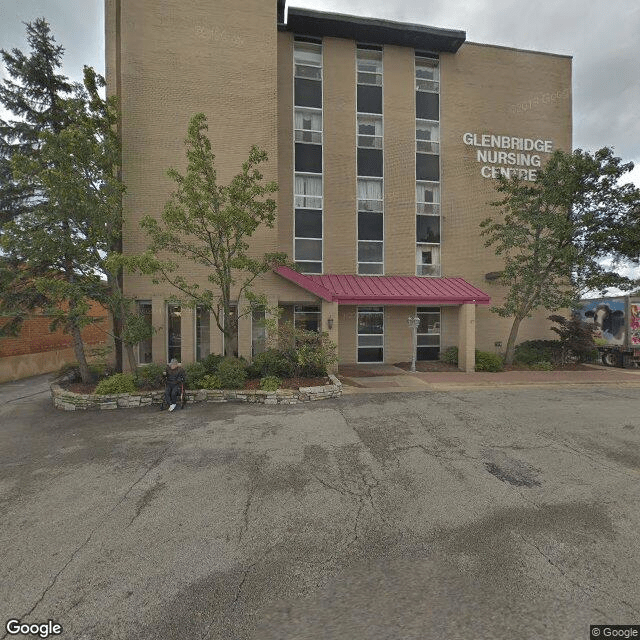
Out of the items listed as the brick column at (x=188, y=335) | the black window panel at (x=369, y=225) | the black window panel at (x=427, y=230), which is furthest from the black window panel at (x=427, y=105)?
the brick column at (x=188, y=335)

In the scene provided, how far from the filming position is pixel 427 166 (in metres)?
16.4

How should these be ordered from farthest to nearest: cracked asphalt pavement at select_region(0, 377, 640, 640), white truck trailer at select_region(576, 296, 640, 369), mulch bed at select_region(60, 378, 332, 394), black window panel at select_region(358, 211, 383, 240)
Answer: black window panel at select_region(358, 211, 383, 240)
white truck trailer at select_region(576, 296, 640, 369)
mulch bed at select_region(60, 378, 332, 394)
cracked asphalt pavement at select_region(0, 377, 640, 640)

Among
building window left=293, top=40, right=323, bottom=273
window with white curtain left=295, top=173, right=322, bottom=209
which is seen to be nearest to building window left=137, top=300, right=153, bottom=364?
building window left=293, top=40, right=323, bottom=273

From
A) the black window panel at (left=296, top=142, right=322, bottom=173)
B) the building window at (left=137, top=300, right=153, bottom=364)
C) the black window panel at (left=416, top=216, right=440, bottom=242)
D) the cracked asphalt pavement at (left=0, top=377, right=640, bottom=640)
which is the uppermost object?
the black window panel at (left=296, top=142, right=322, bottom=173)

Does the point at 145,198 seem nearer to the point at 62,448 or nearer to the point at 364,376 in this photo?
the point at 62,448

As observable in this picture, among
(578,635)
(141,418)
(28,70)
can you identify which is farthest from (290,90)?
(578,635)

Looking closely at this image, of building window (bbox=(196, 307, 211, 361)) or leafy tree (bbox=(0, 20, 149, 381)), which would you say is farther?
building window (bbox=(196, 307, 211, 361))

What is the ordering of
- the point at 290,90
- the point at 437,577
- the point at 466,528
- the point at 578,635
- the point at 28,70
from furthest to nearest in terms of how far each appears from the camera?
the point at 290,90, the point at 28,70, the point at 466,528, the point at 437,577, the point at 578,635

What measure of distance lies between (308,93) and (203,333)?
1346 centimetres

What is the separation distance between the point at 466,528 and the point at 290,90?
18.8 metres

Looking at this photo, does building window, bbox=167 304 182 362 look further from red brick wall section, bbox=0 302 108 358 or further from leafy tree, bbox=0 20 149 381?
red brick wall section, bbox=0 302 108 358

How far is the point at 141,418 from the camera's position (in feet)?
25.4

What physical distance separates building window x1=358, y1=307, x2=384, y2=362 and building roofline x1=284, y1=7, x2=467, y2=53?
14.4 meters

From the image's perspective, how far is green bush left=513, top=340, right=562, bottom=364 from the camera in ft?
48.2
